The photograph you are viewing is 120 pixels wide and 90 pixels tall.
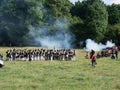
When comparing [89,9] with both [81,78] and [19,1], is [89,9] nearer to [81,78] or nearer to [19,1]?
[19,1]

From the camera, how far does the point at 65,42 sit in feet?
274

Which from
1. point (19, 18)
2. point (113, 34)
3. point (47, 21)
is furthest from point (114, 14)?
point (19, 18)

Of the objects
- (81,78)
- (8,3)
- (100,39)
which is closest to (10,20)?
(8,3)

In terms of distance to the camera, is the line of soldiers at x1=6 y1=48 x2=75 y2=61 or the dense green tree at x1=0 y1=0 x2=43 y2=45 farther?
the dense green tree at x1=0 y1=0 x2=43 y2=45

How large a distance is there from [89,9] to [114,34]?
336 inches

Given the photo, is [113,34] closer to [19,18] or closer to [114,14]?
[114,14]

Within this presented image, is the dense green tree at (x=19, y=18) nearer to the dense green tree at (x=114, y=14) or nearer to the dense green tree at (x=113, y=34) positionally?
the dense green tree at (x=113, y=34)

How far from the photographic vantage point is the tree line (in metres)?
79.8

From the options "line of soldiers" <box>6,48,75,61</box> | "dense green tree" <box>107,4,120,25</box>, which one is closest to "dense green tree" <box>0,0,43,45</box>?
"dense green tree" <box>107,4,120,25</box>

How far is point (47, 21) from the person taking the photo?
83000 millimetres

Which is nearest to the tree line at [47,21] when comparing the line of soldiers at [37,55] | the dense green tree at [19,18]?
the dense green tree at [19,18]

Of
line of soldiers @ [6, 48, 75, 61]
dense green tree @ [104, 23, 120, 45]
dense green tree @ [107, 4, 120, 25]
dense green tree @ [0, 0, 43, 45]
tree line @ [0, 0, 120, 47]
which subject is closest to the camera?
line of soldiers @ [6, 48, 75, 61]

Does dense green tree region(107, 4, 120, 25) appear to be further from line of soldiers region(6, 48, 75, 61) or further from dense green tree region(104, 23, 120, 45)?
line of soldiers region(6, 48, 75, 61)

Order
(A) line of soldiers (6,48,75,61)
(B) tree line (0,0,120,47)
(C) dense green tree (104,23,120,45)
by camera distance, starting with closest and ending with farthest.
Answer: (A) line of soldiers (6,48,75,61) → (B) tree line (0,0,120,47) → (C) dense green tree (104,23,120,45)
